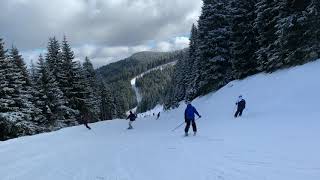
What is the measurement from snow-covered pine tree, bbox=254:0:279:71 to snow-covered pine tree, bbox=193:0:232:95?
5.79m

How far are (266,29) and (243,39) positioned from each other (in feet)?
10.9

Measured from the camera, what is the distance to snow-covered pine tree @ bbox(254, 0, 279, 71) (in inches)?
1318

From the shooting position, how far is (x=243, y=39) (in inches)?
1500

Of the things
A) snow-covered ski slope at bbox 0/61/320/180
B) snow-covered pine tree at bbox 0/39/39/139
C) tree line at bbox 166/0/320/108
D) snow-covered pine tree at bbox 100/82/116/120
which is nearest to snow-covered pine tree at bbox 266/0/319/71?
tree line at bbox 166/0/320/108

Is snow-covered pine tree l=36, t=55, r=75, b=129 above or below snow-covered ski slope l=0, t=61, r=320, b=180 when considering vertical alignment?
above

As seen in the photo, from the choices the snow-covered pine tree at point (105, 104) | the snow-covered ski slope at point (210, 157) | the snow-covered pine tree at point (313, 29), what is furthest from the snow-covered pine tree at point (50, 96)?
the snow-covered pine tree at point (313, 29)

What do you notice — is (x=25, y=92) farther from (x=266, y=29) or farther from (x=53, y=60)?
(x=266, y=29)

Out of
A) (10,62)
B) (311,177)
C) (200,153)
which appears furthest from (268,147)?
(10,62)

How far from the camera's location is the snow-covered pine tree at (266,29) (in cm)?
3347

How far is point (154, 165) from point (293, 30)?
22341 millimetres

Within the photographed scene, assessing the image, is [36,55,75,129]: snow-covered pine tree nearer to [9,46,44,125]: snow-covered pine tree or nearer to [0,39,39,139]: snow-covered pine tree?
[9,46,44,125]: snow-covered pine tree

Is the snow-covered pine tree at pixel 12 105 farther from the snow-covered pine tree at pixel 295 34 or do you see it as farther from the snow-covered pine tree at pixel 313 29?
the snow-covered pine tree at pixel 313 29

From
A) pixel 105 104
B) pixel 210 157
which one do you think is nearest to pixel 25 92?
pixel 210 157

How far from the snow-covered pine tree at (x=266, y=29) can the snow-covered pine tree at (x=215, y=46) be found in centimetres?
579
